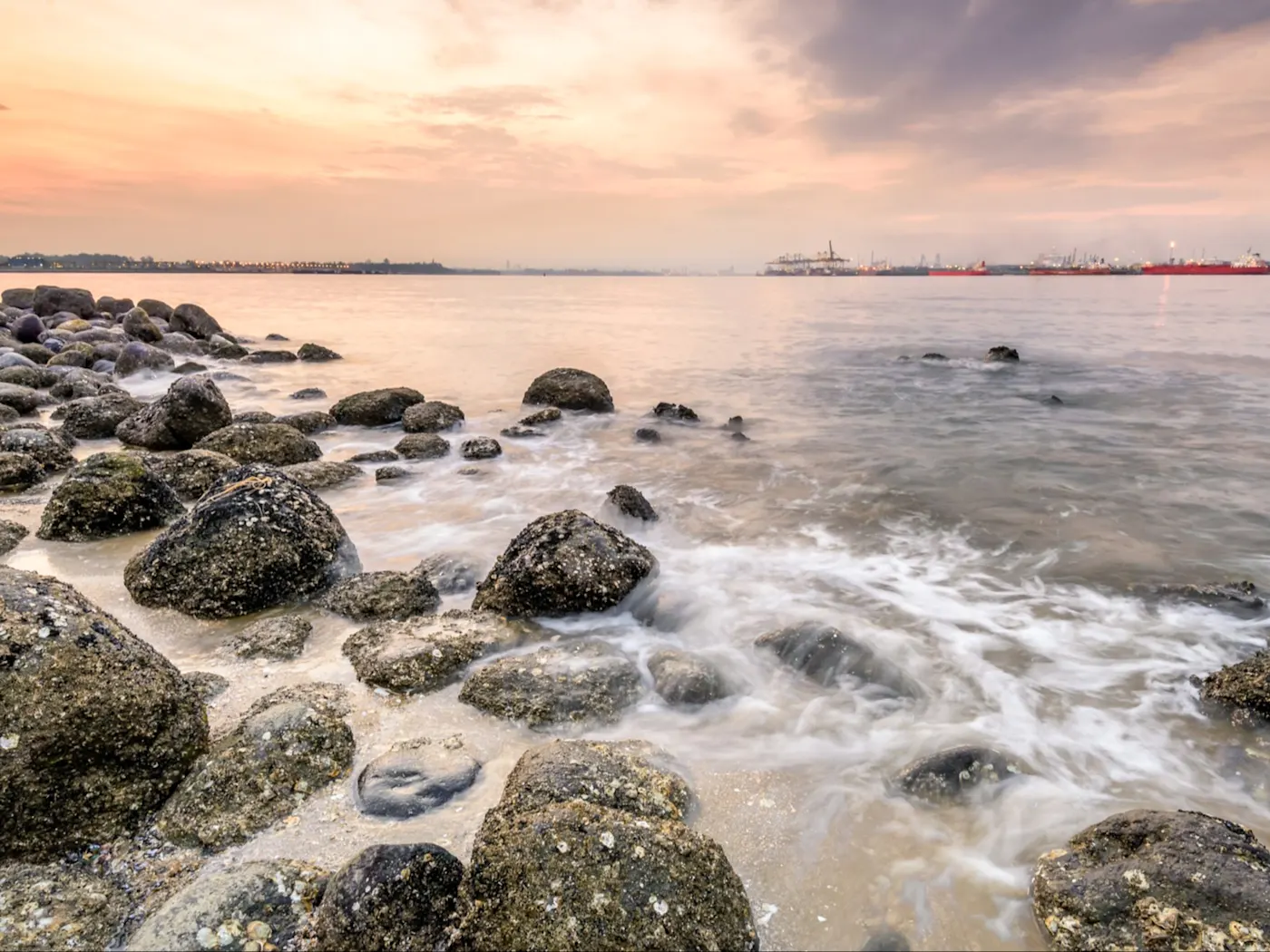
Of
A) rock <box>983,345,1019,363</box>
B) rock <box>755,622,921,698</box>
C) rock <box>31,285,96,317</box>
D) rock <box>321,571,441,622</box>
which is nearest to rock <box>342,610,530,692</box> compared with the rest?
rock <box>321,571,441,622</box>

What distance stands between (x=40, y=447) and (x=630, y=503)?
6805 millimetres

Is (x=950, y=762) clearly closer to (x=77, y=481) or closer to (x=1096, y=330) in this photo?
(x=77, y=481)

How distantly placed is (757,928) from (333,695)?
2.42 m

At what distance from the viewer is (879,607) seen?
5551 mm

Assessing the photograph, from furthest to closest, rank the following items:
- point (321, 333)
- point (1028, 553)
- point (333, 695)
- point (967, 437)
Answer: point (321, 333)
point (967, 437)
point (1028, 553)
point (333, 695)

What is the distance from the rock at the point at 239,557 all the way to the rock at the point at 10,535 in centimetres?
149

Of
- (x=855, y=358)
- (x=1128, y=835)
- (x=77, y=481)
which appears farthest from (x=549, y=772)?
(x=855, y=358)

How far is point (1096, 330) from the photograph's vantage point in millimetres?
29875

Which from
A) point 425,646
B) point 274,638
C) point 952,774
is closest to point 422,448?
point 274,638

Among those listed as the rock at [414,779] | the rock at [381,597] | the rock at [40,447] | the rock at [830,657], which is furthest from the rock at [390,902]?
the rock at [40,447]

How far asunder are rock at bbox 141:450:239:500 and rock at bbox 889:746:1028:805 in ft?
21.8

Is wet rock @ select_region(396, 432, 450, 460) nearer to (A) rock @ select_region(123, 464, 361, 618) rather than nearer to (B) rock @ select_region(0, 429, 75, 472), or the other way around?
(B) rock @ select_region(0, 429, 75, 472)

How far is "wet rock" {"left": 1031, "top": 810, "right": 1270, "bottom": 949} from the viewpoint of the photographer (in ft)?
7.55

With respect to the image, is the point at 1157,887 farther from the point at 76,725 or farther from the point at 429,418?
the point at 429,418
